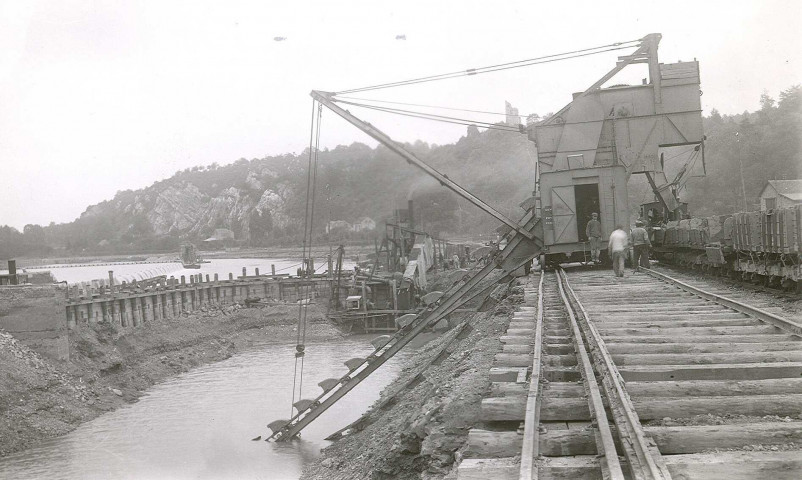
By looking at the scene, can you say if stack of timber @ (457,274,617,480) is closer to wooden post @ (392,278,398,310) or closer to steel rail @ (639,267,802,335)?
steel rail @ (639,267,802,335)

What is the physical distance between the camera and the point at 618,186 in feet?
63.1

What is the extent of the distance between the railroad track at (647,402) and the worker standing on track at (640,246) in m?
7.43

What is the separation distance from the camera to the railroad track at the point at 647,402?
395 centimetres

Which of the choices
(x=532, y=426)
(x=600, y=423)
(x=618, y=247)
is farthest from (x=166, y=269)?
(x=600, y=423)

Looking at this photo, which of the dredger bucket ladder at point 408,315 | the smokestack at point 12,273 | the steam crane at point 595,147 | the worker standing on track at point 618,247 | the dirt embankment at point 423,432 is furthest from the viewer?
the smokestack at point 12,273

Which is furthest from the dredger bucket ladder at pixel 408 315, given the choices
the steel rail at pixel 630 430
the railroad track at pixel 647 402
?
the steel rail at pixel 630 430

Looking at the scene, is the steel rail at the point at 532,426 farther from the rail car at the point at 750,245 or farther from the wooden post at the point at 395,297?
the wooden post at the point at 395,297

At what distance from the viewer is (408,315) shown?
684 inches

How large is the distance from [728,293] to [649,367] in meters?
6.81

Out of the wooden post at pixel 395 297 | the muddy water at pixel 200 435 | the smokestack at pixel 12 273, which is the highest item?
the smokestack at pixel 12 273

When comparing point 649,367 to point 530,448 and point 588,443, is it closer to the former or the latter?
point 588,443

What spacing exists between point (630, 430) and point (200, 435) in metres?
14.8

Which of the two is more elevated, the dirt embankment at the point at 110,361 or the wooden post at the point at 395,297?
the wooden post at the point at 395,297

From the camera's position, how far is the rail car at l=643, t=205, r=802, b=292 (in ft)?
34.4
